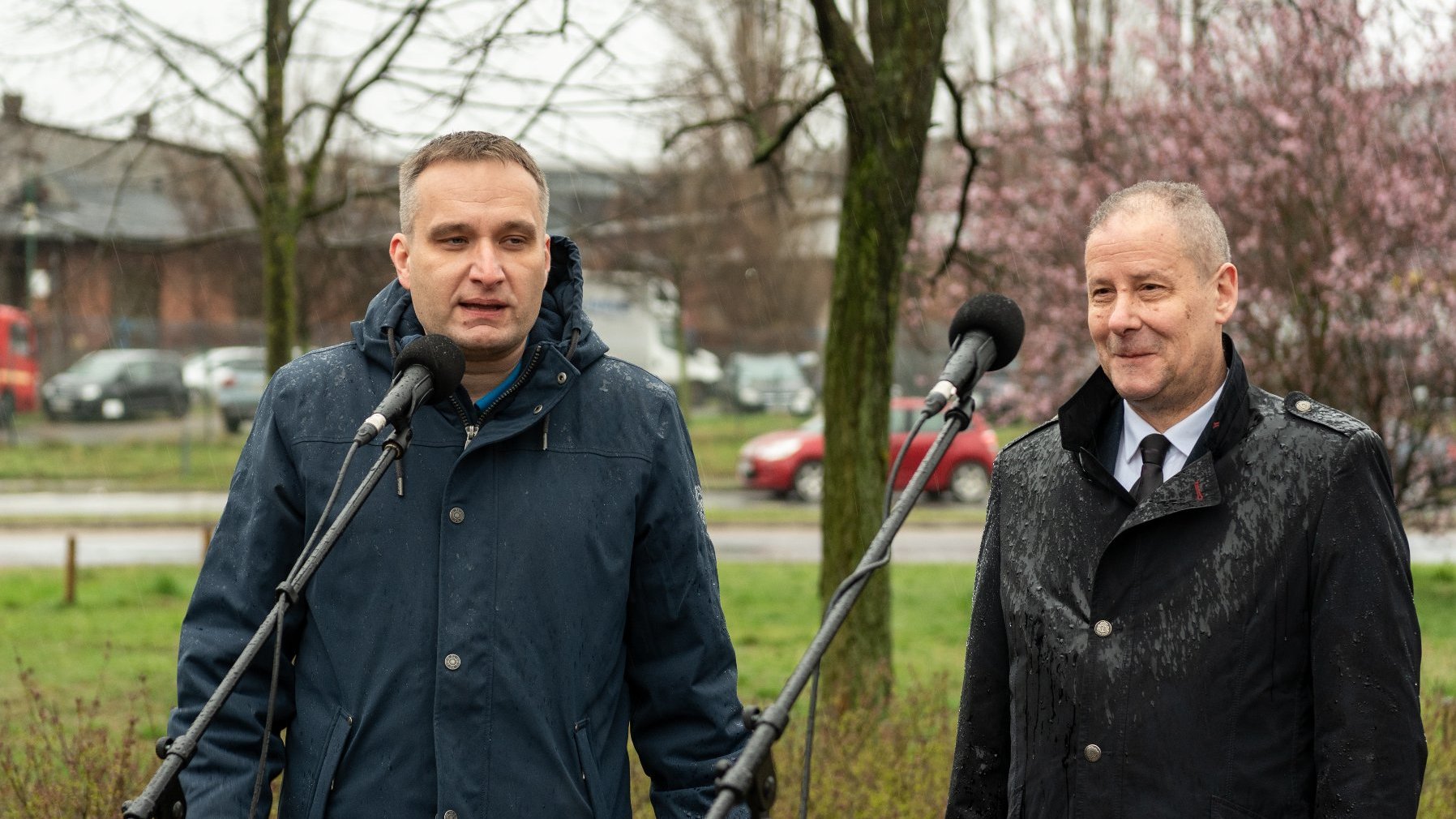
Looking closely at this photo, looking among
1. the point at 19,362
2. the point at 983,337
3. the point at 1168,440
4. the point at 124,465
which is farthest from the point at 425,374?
the point at 19,362

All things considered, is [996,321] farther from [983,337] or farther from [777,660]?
[777,660]

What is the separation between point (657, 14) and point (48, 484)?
21.4m

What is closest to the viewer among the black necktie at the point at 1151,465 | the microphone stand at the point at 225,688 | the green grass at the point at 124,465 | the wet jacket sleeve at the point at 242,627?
the microphone stand at the point at 225,688

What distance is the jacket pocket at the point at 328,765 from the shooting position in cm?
290

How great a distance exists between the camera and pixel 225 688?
255 centimetres

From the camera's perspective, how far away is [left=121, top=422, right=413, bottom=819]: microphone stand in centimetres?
252

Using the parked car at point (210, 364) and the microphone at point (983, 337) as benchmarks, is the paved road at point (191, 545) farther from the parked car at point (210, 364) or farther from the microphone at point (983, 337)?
the microphone at point (983, 337)

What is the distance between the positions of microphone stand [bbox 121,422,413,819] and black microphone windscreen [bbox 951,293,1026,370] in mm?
1085

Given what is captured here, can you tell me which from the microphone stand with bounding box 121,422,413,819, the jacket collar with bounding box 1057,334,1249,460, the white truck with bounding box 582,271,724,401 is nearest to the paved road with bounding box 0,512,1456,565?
the white truck with bounding box 582,271,724,401

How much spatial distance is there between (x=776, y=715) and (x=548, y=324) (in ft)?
3.97

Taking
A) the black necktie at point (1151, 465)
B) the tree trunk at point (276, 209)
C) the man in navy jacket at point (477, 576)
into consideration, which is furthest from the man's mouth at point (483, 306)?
the tree trunk at point (276, 209)

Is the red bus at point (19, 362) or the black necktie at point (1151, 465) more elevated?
the black necktie at point (1151, 465)

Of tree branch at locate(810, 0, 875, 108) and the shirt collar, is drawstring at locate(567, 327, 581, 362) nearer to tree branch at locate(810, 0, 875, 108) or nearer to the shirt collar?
the shirt collar

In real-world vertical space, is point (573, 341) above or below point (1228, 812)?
above
